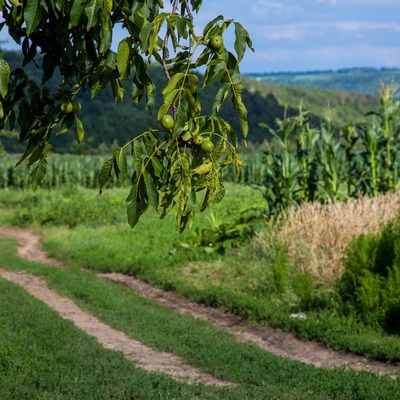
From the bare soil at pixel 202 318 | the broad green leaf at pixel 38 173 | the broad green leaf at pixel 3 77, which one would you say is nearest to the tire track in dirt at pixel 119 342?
the bare soil at pixel 202 318

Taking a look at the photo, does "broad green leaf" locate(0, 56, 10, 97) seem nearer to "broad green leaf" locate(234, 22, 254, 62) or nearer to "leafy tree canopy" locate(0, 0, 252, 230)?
"leafy tree canopy" locate(0, 0, 252, 230)

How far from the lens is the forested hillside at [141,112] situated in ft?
244

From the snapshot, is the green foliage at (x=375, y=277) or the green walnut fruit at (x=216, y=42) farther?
the green foliage at (x=375, y=277)

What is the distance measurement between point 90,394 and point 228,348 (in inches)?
108

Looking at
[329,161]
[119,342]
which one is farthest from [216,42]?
[329,161]

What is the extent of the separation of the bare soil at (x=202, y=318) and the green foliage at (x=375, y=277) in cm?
84

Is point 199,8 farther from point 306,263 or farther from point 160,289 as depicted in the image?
point 160,289

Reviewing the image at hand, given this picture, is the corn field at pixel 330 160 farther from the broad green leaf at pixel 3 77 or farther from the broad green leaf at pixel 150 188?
the broad green leaf at pixel 3 77

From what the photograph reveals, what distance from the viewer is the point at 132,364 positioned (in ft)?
23.8

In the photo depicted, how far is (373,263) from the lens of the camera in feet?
32.1

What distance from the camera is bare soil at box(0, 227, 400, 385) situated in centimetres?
792

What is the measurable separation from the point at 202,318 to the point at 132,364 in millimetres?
3574

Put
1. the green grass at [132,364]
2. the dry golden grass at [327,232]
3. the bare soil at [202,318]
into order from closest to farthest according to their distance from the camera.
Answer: the green grass at [132,364] < the bare soil at [202,318] < the dry golden grass at [327,232]

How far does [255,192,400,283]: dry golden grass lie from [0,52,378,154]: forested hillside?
51.4 metres
